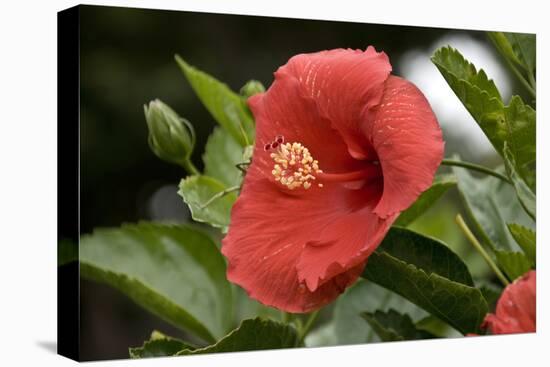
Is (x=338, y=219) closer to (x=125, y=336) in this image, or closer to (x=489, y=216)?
(x=489, y=216)

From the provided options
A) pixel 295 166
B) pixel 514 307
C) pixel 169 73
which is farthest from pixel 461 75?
pixel 169 73

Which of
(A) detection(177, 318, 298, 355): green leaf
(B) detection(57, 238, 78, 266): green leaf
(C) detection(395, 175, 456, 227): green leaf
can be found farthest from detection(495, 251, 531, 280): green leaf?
(B) detection(57, 238, 78, 266): green leaf

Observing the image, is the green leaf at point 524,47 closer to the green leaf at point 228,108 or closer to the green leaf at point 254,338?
the green leaf at point 228,108

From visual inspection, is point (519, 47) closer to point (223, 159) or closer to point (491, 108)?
point (491, 108)

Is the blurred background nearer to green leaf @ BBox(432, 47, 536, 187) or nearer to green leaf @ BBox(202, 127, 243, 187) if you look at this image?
green leaf @ BBox(202, 127, 243, 187)

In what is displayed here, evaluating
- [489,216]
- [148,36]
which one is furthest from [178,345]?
[148,36]
